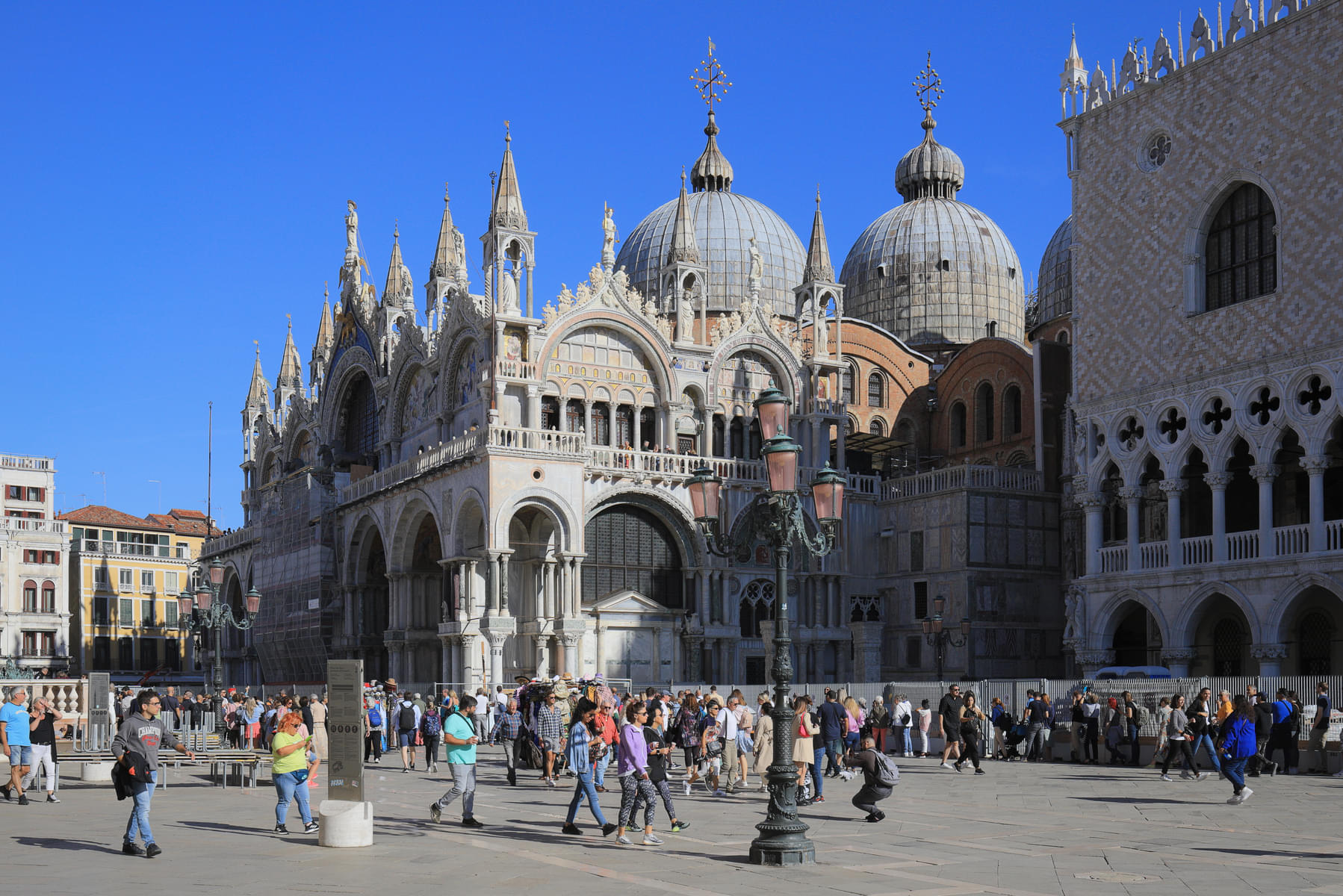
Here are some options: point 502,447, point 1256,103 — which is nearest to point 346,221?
point 502,447

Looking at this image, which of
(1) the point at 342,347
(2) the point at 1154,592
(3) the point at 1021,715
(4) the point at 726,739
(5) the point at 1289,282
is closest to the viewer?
(4) the point at 726,739

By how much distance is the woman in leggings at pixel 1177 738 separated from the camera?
856 inches

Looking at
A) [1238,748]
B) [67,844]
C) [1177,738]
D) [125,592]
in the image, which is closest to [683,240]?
[1177,738]

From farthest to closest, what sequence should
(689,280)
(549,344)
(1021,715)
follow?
(689,280)
(549,344)
(1021,715)

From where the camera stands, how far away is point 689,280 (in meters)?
44.3

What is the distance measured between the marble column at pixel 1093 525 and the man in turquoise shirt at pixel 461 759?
2306cm

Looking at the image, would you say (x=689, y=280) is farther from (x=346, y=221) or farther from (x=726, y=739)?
(x=726, y=739)

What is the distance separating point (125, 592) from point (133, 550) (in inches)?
94.4

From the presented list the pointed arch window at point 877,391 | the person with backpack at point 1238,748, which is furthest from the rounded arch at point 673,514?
the person with backpack at point 1238,748

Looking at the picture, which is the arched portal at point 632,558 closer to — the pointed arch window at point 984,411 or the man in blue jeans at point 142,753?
the pointed arch window at point 984,411

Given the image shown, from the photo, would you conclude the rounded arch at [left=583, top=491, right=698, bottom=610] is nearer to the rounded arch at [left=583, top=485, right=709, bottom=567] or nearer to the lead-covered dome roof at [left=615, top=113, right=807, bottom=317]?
the rounded arch at [left=583, top=485, right=709, bottom=567]

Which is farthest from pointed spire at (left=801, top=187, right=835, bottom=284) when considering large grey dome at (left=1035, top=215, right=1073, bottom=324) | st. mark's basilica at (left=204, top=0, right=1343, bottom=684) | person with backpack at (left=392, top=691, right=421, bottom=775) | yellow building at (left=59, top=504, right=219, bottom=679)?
yellow building at (left=59, top=504, right=219, bottom=679)

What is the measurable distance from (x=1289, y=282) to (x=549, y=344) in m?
17.5

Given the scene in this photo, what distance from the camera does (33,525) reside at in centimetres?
6700
